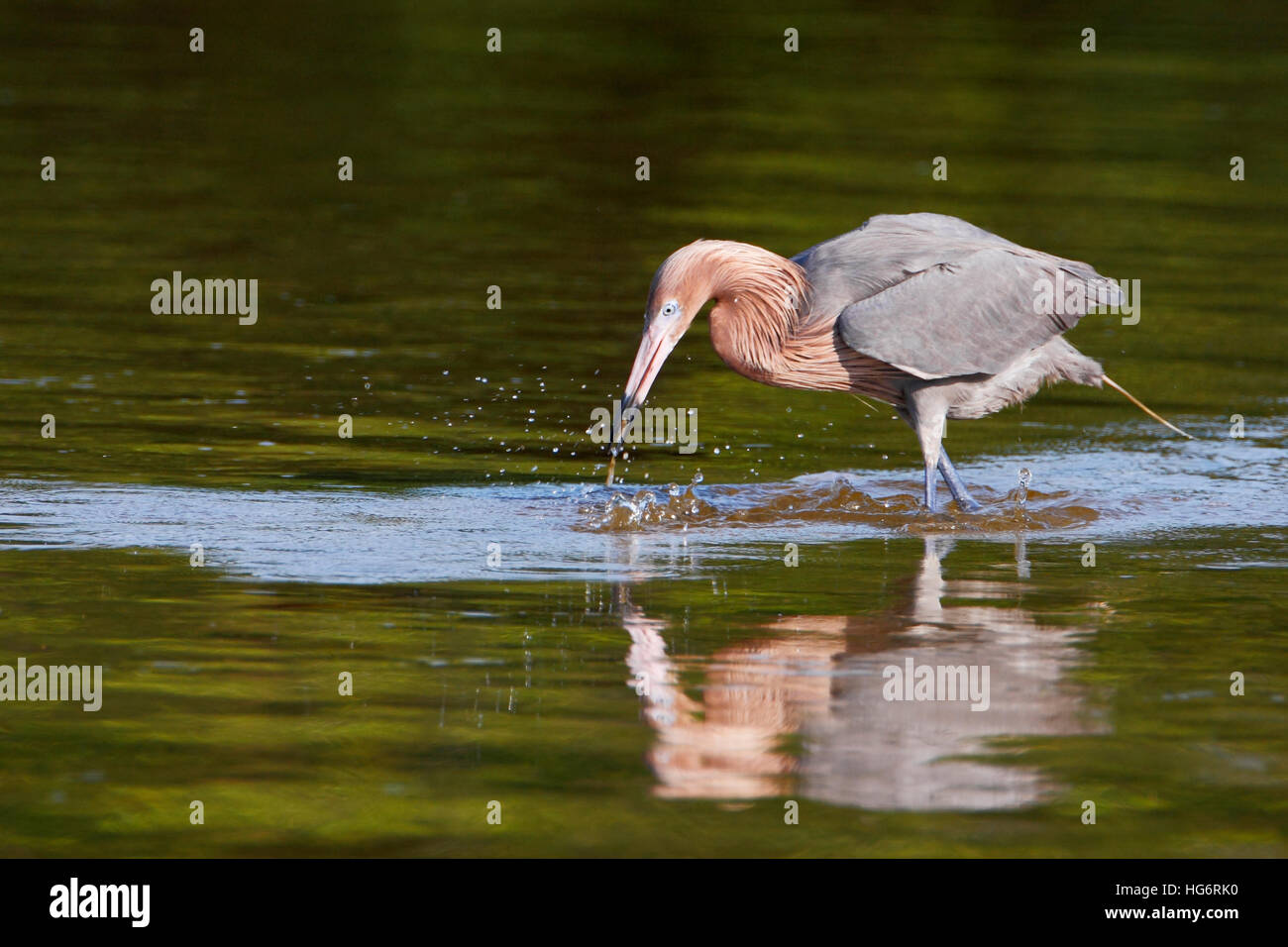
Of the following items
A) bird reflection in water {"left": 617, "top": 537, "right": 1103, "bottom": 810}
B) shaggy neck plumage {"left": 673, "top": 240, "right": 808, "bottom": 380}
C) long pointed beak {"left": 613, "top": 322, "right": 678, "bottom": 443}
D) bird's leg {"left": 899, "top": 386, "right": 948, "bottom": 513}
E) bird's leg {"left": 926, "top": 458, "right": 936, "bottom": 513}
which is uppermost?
shaggy neck plumage {"left": 673, "top": 240, "right": 808, "bottom": 380}

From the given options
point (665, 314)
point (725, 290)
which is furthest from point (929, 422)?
point (665, 314)

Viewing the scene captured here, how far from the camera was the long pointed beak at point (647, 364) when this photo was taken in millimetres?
9625

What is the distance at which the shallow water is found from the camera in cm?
648

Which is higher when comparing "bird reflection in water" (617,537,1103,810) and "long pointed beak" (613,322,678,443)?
"long pointed beak" (613,322,678,443)

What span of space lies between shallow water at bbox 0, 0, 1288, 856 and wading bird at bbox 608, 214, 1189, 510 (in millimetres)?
637

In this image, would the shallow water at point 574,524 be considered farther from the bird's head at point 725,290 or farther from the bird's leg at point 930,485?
the bird's head at point 725,290

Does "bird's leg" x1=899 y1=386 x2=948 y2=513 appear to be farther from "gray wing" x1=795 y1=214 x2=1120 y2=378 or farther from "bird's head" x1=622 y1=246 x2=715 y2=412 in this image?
"bird's head" x1=622 y1=246 x2=715 y2=412

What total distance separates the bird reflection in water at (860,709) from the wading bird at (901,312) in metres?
1.80

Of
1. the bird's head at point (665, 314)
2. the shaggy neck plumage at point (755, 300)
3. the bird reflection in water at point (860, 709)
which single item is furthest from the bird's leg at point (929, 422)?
the bird reflection in water at point (860, 709)

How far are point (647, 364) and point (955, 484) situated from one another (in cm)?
186

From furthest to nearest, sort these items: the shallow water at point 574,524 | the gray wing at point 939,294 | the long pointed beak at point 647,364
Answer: the gray wing at point 939,294, the long pointed beak at point 647,364, the shallow water at point 574,524

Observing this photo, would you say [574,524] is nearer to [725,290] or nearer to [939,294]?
[725,290]

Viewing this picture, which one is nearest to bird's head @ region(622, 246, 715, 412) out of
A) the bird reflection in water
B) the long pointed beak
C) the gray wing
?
the long pointed beak

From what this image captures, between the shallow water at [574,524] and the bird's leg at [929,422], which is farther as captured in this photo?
the bird's leg at [929,422]
